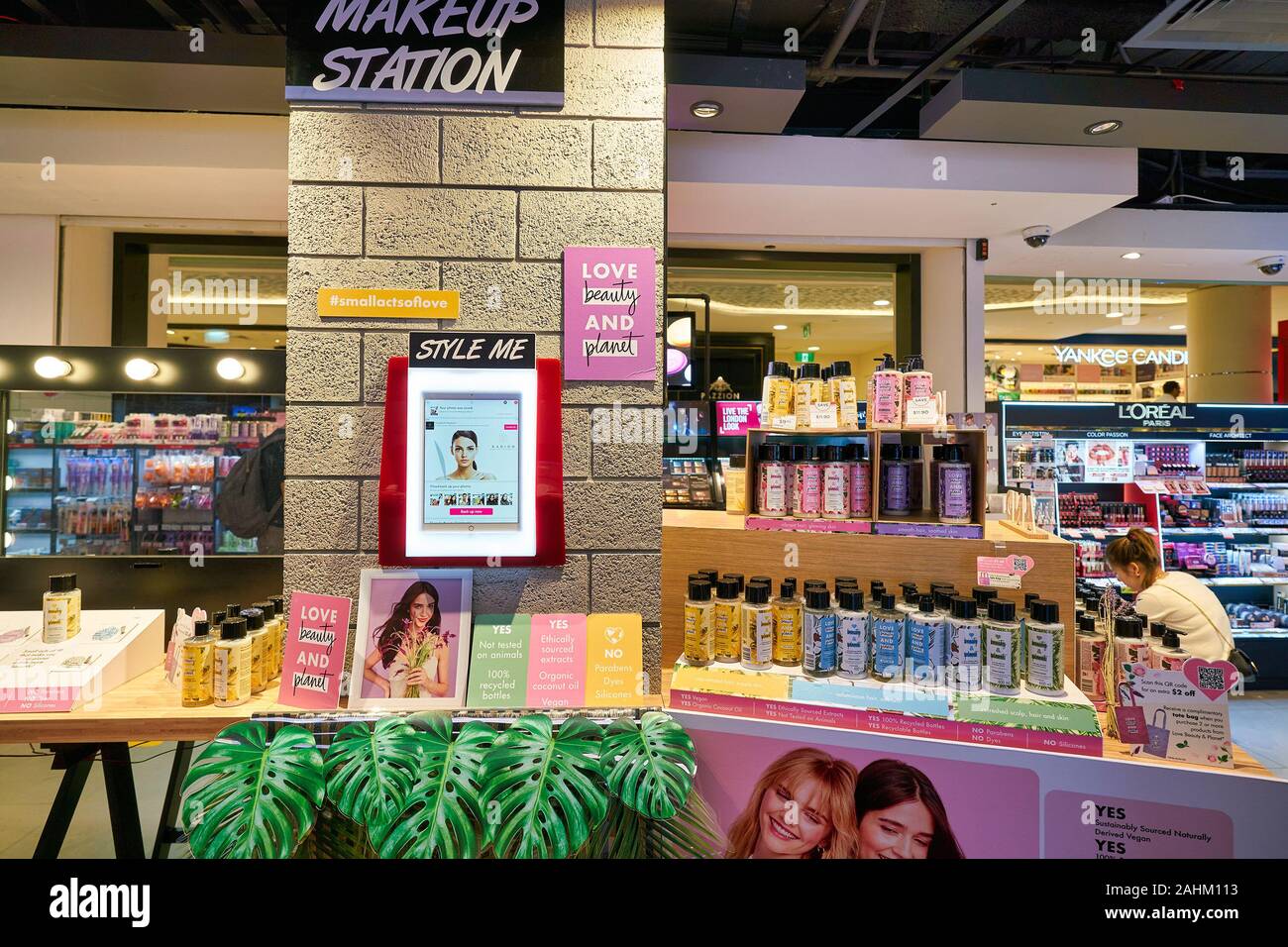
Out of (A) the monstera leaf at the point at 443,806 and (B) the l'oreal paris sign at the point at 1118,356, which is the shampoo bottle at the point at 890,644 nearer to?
(A) the monstera leaf at the point at 443,806

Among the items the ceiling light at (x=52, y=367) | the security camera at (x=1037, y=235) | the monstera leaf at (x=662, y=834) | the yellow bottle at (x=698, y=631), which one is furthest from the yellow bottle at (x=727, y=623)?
the security camera at (x=1037, y=235)

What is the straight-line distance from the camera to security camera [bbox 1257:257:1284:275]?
205 inches

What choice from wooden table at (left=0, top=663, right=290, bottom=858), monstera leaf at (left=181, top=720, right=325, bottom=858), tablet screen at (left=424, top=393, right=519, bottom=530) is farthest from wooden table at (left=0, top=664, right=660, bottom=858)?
tablet screen at (left=424, top=393, right=519, bottom=530)

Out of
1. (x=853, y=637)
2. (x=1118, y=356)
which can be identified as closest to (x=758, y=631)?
(x=853, y=637)

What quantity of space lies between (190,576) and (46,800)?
1183 millimetres

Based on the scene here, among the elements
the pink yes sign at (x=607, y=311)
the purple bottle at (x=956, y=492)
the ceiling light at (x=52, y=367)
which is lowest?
the purple bottle at (x=956, y=492)

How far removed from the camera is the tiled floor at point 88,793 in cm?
290

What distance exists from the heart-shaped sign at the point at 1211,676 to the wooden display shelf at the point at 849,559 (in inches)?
19.0

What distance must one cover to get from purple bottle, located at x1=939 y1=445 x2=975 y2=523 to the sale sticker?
14 cm

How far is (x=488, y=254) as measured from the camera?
6.18ft

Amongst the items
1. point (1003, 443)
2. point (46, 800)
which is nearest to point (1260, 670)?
point (1003, 443)

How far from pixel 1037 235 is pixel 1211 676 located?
4.09 metres

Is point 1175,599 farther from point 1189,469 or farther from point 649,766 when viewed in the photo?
point 1189,469

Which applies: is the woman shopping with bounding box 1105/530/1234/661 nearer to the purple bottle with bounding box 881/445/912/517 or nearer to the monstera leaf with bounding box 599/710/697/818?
the purple bottle with bounding box 881/445/912/517
